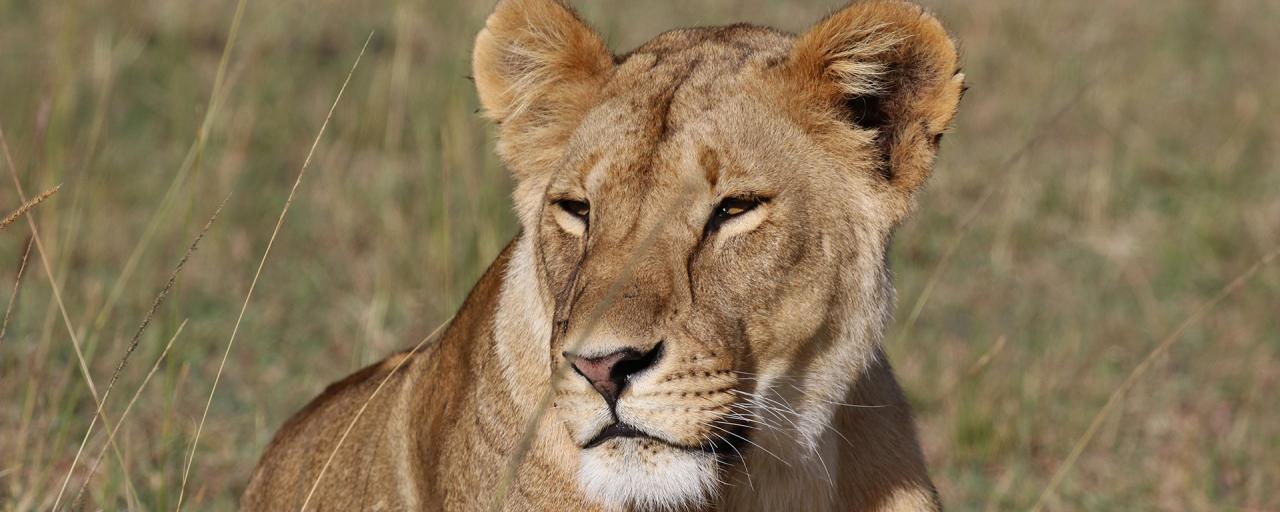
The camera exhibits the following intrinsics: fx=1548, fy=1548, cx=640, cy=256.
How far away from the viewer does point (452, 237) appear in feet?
19.4

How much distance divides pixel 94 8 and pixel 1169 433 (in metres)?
6.41

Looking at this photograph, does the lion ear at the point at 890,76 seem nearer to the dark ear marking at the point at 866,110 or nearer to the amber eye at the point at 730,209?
the dark ear marking at the point at 866,110

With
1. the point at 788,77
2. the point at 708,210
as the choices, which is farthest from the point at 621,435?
the point at 788,77

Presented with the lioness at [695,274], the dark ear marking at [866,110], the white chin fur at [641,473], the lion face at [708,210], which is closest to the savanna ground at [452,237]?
the lioness at [695,274]

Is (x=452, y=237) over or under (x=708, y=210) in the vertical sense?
under

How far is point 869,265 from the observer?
3.01 metres

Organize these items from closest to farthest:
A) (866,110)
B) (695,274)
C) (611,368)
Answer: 1. (611,368)
2. (695,274)
3. (866,110)

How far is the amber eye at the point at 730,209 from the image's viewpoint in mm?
2822

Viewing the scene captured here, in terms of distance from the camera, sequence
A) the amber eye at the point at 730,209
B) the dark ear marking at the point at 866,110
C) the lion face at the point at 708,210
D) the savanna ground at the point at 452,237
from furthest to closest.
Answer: the savanna ground at the point at 452,237, the dark ear marking at the point at 866,110, the amber eye at the point at 730,209, the lion face at the point at 708,210

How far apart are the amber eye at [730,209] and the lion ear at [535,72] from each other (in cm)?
47

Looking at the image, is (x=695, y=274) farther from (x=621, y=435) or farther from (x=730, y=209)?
(x=621, y=435)

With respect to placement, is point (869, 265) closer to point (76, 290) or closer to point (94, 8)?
point (76, 290)

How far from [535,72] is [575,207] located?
40cm

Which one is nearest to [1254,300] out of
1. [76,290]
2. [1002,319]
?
[1002,319]
